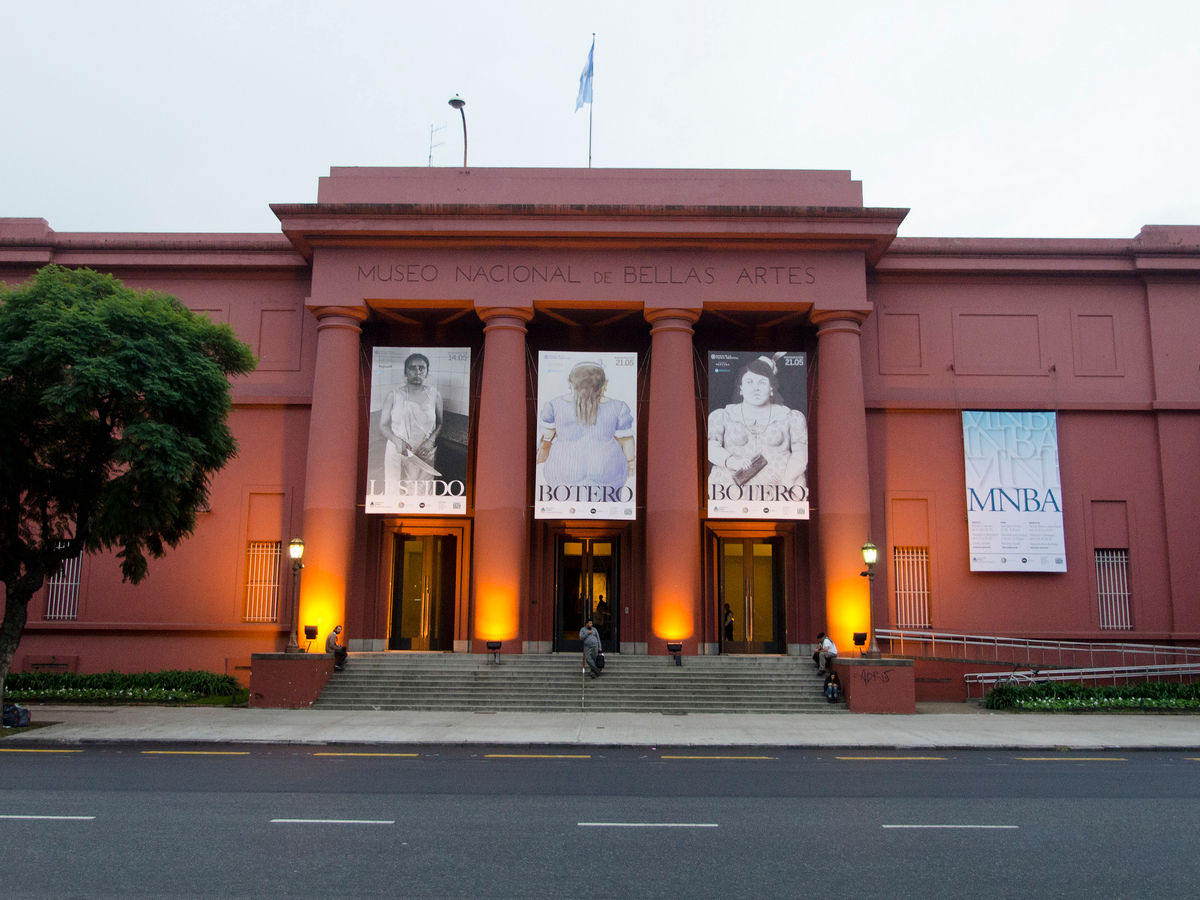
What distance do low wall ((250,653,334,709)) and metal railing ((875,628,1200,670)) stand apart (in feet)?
47.8

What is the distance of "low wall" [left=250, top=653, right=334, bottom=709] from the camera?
866 inches

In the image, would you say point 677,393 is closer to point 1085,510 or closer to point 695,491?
point 695,491

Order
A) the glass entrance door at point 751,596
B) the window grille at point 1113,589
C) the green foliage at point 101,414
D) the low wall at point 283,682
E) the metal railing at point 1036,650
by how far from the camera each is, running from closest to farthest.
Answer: the green foliage at point 101,414 → the low wall at point 283,682 → the metal railing at point 1036,650 → the window grille at point 1113,589 → the glass entrance door at point 751,596

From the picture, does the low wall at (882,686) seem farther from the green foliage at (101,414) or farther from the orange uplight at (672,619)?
the green foliage at (101,414)

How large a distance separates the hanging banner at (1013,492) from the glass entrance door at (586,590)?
32.3 ft

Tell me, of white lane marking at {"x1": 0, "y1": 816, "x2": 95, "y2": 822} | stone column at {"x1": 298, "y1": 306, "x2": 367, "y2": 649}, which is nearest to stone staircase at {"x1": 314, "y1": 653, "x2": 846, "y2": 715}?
stone column at {"x1": 298, "y1": 306, "x2": 367, "y2": 649}

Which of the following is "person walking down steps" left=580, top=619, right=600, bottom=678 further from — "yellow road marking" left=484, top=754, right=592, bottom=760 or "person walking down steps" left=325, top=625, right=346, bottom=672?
"yellow road marking" left=484, top=754, right=592, bottom=760

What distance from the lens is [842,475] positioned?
25297 mm

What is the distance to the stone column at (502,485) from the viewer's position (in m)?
24.6

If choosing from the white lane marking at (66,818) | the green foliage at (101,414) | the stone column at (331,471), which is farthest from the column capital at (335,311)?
the white lane marking at (66,818)

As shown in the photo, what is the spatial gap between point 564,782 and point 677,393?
14.7m

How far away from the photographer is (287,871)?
7484mm

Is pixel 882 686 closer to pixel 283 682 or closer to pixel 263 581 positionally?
pixel 283 682

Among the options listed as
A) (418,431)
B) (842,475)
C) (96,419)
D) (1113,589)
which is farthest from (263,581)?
(1113,589)
